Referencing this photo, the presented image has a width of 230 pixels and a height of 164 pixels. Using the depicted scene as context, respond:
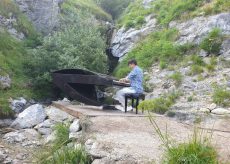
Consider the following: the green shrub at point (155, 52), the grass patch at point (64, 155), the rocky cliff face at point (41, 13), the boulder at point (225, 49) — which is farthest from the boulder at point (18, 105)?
the boulder at point (225, 49)

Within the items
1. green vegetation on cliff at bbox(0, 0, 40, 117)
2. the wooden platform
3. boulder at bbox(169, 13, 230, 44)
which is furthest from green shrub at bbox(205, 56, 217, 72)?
green vegetation on cliff at bbox(0, 0, 40, 117)

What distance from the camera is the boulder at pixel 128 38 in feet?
75.3

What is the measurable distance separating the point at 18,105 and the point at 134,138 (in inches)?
319

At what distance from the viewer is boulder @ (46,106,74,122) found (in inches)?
495

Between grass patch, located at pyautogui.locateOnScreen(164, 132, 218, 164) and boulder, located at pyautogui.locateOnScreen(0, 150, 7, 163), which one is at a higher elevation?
grass patch, located at pyautogui.locateOnScreen(164, 132, 218, 164)

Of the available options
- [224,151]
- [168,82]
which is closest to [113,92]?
[168,82]

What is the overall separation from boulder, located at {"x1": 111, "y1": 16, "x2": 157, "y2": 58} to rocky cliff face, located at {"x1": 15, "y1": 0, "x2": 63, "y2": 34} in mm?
3910

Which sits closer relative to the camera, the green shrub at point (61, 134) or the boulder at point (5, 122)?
the green shrub at point (61, 134)

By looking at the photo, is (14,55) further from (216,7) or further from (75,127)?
(216,7)

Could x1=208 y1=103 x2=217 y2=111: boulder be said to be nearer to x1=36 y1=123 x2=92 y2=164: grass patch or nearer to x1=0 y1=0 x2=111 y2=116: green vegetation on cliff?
x1=0 y1=0 x2=111 y2=116: green vegetation on cliff

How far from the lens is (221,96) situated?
598 inches

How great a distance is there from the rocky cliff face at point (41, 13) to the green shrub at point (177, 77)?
7.98m

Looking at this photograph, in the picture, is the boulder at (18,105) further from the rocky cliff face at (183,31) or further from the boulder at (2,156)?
the rocky cliff face at (183,31)

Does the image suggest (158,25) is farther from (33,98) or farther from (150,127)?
(150,127)
